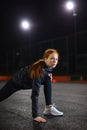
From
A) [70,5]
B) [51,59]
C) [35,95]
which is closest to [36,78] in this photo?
[35,95]

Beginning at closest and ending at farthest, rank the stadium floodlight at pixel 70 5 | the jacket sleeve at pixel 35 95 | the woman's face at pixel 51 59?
the jacket sleeve at pixel 35 95 → the woman's face at pixel 51 59 → the stadium floodlight at pixel 70 5

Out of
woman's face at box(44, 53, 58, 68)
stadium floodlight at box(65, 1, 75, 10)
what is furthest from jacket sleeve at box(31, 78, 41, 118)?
stadium floodlight at box(65, 1, 75, 10)

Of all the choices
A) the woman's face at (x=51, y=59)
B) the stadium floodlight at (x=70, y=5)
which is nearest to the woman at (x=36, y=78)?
the woman's face at (x=51, y=59)

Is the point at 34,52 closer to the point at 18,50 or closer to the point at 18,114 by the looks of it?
the point at 18,50

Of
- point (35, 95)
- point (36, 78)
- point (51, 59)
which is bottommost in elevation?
point (35, 95)

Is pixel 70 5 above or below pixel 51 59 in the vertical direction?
above

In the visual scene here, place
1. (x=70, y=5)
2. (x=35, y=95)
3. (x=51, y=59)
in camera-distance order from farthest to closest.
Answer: (x=70, y=5) < (x=51, y=59) < (x=35, y=95)

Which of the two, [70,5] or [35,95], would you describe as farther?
[70,5]

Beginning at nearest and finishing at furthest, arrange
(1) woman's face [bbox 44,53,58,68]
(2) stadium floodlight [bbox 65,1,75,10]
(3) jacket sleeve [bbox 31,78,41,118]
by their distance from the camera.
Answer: (3) jacket sleeve [bbox 31,78,41,118] → (1) woman's face [bbox 44,53,58,68] → (2) stadium floodlight [bbox 65,1,75,10]

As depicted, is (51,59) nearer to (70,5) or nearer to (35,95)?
(35,95)

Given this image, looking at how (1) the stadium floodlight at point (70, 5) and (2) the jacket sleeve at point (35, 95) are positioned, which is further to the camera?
(1) the stadium floodlight at point (70, 5)

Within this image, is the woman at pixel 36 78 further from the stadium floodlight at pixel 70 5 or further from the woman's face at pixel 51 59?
the stadium floodlight at pixel 70 5

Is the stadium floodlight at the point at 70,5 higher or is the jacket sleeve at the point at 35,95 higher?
the stadium floodlight at the point at 70,5

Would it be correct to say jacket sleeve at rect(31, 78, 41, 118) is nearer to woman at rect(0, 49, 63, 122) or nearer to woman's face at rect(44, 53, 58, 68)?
woman at rect(0, 49, 63, 122)
